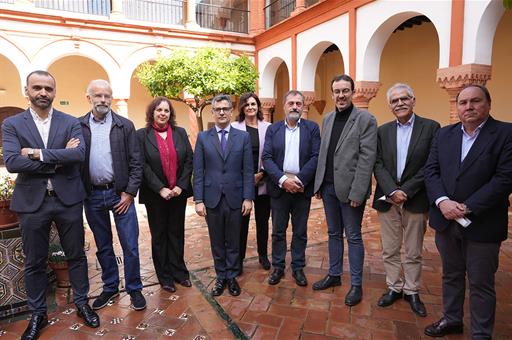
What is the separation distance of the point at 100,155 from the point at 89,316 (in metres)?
1.32

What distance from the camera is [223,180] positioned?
3.40 metres

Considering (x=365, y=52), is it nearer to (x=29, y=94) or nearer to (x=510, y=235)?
(x=510, y=235)

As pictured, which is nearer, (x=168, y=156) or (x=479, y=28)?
(x=168, y=156)

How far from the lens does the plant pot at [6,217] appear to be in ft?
10.3

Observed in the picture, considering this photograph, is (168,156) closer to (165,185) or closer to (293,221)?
(165,185)

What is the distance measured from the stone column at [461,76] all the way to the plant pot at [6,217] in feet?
21.6

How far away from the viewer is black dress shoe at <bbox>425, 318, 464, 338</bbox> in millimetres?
2721

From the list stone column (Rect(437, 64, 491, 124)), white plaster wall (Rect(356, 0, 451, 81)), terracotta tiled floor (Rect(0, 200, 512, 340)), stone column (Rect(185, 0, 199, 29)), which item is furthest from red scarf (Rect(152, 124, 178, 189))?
stone column (Rect(185, 0, 199, 29))

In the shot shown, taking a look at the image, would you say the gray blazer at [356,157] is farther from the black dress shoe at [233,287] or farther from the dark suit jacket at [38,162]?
the dark suit jacket at [38,162]

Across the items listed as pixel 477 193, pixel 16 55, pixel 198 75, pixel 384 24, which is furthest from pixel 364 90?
pixel 16 55

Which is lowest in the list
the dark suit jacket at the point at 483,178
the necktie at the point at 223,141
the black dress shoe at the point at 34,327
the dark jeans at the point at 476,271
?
the black dress shoe at the point at 34,327

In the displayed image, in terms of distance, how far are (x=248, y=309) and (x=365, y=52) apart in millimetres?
7477

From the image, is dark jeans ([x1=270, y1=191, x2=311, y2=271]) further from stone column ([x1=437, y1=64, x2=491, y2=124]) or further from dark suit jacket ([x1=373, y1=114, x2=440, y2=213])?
stone column ([x1=437, y1=64, x2=491, y2=124])

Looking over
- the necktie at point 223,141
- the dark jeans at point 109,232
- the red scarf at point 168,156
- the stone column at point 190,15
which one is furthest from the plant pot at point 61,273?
the stone column at point 190,15
